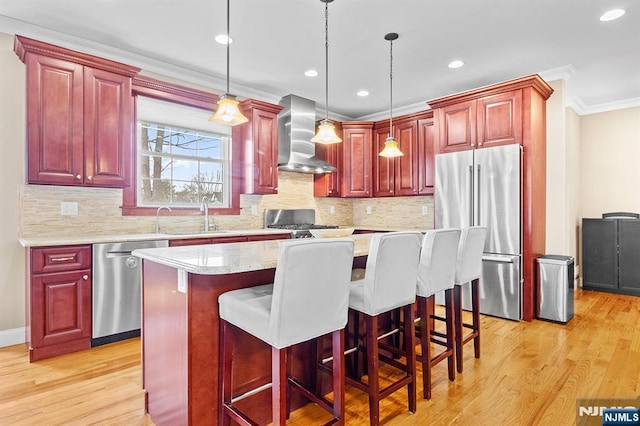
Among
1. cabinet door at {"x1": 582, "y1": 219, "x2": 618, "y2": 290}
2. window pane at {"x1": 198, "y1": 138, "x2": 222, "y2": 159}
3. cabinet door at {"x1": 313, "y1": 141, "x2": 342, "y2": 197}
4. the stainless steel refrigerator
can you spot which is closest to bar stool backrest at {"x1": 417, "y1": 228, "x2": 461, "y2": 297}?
the stainless steel refrigerator

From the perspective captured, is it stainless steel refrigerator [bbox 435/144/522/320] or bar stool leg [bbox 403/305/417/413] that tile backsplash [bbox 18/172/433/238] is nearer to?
stainless steel refrigerator [bbox 435/144/522/320]

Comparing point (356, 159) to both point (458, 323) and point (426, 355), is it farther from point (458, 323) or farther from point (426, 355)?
point (426, 355)

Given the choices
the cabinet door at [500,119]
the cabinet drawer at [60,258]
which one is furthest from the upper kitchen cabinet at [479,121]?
the cabinet drawer at [60,258]

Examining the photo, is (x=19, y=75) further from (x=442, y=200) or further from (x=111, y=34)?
(x=442, y=200)

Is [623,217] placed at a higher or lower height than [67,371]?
higher

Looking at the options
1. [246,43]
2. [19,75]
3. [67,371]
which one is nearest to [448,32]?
[246,43]

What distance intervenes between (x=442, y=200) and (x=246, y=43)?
9.16ft

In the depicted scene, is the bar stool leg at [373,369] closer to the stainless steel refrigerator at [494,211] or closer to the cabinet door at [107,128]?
the stainless steel refrigerator at [494,211]

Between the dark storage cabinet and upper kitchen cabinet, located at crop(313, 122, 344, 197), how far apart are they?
3619 mm

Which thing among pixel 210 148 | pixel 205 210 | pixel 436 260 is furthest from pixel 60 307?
pixel 436 260

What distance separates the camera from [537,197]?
153 inches

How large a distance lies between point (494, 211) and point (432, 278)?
6.78 feet

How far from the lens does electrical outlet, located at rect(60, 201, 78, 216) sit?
3236mm

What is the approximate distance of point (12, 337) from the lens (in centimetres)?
302
